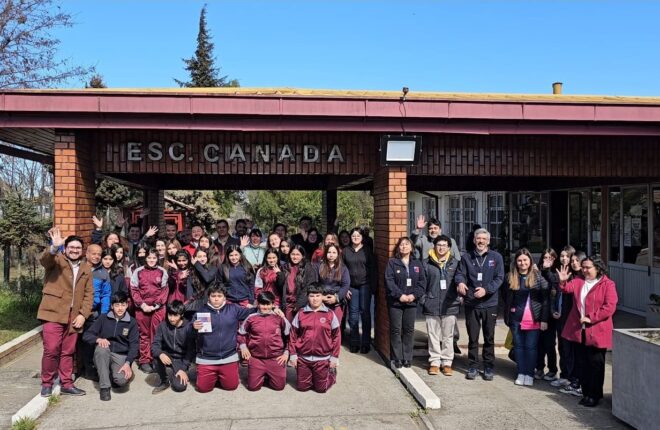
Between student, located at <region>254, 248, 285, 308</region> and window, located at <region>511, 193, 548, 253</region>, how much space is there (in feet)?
26.7

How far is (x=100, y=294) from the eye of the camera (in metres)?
5.85

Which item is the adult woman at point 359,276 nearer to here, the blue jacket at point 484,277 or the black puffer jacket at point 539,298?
the blue jacket at point 484,277

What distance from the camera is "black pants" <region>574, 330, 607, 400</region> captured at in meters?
5.14

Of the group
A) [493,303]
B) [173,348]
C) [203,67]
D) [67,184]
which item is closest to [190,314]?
[173,348]

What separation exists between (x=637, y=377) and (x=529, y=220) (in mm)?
9069

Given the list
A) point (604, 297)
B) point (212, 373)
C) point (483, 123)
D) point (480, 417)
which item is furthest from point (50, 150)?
point (604, 297)

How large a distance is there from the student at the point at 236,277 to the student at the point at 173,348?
708mm

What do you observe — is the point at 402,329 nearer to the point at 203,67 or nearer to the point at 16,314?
the point at 16,314

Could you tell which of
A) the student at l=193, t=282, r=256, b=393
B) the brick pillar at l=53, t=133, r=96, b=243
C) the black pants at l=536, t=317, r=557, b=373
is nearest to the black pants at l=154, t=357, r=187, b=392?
the student at l=193, t=282, r=256, b=393

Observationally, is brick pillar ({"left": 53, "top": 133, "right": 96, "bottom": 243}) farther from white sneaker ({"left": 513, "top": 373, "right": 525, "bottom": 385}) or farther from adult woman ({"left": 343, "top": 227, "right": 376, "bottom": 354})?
white sneaker ({"left": 513, "top": 373, "right": 525, "bottom": 385})

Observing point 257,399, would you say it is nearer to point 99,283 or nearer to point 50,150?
point 99,283

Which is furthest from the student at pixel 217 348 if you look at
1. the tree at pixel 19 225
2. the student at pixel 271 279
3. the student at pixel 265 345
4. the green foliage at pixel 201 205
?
the green foliage at pixel 201 205

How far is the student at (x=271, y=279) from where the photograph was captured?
6.56 meters

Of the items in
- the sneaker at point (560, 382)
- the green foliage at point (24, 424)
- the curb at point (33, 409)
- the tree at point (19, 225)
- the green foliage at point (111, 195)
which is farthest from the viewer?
the green foliage at point (111, 195)
